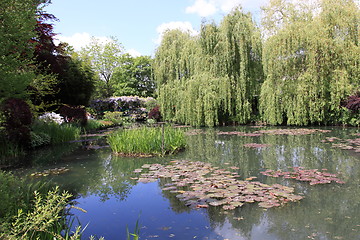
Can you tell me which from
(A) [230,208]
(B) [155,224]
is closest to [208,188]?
(A) [230,208]

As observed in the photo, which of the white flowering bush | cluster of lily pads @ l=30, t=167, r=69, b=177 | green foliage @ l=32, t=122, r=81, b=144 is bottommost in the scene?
cluster of lily pads @ l=30, t=167, r=69, b=177

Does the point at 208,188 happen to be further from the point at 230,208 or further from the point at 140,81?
the point at 140,81

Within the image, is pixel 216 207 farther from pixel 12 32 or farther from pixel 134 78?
pixel 134 78

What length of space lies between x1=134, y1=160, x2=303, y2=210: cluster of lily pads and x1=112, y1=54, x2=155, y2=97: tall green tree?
22.8 m

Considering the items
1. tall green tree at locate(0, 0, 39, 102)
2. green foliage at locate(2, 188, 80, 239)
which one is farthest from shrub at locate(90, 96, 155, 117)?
green foliage at locate(2, 188, 80, 239)

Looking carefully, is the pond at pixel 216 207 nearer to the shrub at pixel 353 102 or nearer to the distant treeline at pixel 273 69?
the shrub at pixel 353 102

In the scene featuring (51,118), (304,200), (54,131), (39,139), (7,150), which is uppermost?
(51,118)

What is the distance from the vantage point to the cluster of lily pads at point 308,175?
4.34 m

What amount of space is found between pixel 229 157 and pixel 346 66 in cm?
896

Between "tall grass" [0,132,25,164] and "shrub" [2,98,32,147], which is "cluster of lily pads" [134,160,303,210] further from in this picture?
"shrub" [2,98,32,147]

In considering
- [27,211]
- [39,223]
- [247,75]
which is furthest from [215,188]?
[247,75]

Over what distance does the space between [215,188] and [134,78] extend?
2481cm

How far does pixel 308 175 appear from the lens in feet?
15.2

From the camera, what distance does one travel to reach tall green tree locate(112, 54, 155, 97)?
2764cm
